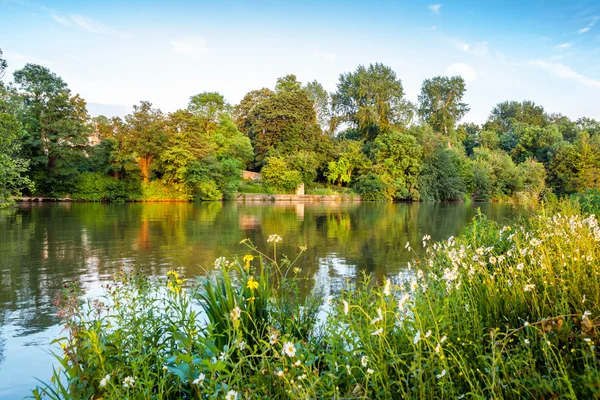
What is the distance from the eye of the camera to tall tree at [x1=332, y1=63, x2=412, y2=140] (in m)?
50.7

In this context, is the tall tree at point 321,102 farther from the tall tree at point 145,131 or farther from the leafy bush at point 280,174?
the tall tree at point 145,131

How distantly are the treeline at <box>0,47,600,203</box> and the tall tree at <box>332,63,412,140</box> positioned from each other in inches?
5.6

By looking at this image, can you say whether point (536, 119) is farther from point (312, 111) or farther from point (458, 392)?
point (458, 392)

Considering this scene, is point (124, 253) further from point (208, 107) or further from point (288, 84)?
point (288, 84)

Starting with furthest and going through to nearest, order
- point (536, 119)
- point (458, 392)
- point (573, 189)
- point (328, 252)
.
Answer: point (536, 119) < point (573, 189) < point (328, 252) < point (458, 392)

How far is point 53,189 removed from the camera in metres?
33.2

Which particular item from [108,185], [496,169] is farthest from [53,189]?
[496,169]

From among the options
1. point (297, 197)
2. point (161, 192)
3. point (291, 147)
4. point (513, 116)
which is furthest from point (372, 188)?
point (513, 116)

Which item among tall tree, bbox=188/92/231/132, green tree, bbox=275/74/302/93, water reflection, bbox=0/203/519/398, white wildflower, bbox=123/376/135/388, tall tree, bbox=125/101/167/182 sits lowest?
water reflection, bbox=0/203/519/398

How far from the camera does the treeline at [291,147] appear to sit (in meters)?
33.0

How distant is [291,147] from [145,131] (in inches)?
609

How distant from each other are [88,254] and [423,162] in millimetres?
40593

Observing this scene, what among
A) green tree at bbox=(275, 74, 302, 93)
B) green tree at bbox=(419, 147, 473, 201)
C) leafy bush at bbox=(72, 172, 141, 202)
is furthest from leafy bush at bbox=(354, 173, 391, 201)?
leafy bush at bbox=(72, 172, 141, 202)

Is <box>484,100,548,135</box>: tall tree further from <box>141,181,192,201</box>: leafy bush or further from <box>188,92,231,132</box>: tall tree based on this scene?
<box>141,181,192,201</box>: leafy bush
